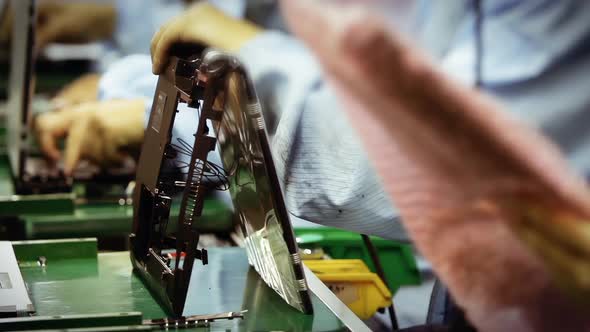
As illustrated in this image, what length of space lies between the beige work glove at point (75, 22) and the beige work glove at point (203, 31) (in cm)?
310

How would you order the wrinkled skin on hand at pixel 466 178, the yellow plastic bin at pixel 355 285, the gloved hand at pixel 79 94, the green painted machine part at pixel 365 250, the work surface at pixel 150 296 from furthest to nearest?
1. the gloved hand at pixel 79 94
2. the green painted machine part at pixel 365 250
3. the yellow plastic bin at pixel 355 285
4. the work surface at pixel 150 296
5. the wrinkled skin on hand at pixel 466 178

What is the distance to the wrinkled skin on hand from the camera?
2.54 ft

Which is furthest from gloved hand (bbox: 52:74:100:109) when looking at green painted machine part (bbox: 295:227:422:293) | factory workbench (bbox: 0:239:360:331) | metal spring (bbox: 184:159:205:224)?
metal spring (bbox: 184:159:205:224)

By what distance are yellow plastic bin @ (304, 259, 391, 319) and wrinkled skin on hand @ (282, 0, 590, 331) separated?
0.97 m

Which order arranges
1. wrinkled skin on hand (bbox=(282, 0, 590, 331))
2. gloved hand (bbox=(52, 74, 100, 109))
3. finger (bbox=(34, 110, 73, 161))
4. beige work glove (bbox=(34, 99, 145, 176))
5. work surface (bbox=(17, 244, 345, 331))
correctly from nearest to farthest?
wrinkled skin on hand (bbox=(282, 0, 590, 331)) → work surface (bbox=(17, 244, 345, 331)) → beige work glove (bbox=(34, 99, 145, 176)) → finger (bbox=(34, 110, 73, 161)) → gloved hand (bbox=(52, 74, 100, 109))

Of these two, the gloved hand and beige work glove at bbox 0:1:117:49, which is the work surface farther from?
beige work glove at bbox 0:1:117:49

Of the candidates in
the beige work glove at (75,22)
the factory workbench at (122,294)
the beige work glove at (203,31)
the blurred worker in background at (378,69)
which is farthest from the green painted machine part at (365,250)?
the beige work glove at (75,22)

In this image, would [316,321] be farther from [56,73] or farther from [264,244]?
[56,73]

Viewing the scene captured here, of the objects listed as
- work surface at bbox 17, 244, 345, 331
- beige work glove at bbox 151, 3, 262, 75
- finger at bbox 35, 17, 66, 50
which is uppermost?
finger at bbox 35, 17, 66, 50

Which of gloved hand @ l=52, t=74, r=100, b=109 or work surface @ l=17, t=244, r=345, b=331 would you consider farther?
gloved hand @ l=52, t=74, r=100, b=109

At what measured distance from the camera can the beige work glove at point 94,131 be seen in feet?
8.77

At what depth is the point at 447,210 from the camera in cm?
87

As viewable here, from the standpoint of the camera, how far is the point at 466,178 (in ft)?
2.72

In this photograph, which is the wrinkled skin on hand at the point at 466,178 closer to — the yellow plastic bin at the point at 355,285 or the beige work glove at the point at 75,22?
the yellow plastic bin at the point at 355,285
